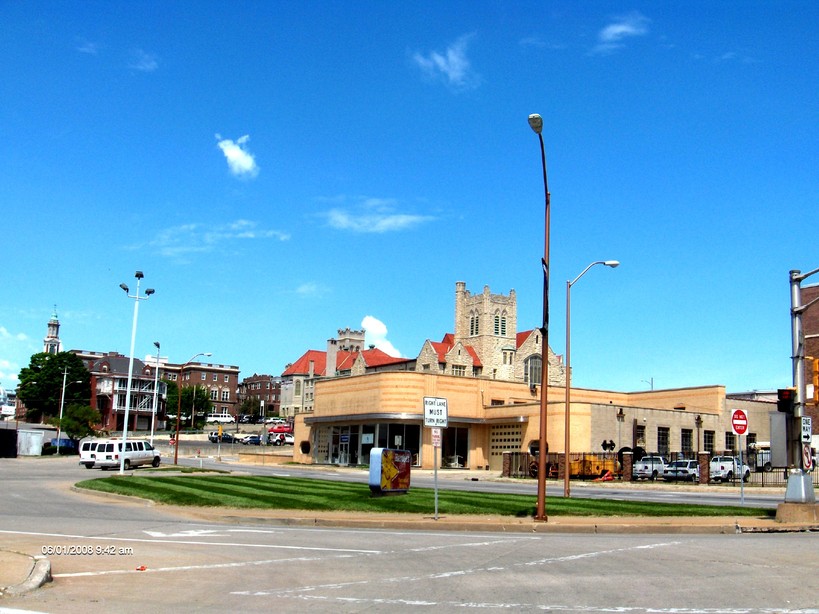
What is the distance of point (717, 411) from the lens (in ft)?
219

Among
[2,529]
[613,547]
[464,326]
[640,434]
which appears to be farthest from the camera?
[464,326]

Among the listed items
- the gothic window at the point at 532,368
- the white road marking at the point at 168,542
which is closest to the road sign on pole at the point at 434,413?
the white road marking at the point at 168,542

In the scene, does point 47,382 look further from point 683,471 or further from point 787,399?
point 787,399

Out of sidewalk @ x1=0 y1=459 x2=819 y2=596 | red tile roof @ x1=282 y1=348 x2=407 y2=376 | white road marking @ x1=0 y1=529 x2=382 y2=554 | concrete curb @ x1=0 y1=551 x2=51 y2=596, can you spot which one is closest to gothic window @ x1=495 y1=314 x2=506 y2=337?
red tile roof @ x1=282 y1=348 x2=407 y2=376

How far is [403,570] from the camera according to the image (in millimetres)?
11648

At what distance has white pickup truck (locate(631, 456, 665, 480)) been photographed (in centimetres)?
4766

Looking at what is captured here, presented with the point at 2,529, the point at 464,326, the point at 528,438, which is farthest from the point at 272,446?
the point at 2,529

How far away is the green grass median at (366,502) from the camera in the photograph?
824 inches

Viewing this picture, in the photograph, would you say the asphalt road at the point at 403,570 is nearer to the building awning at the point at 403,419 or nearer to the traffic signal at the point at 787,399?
the traffic signal at the point at 787,399

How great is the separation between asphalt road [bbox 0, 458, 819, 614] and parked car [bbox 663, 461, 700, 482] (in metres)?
30.0

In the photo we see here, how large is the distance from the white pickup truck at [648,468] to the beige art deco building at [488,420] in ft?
23.2

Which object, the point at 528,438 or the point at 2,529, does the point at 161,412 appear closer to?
the point at 528,438

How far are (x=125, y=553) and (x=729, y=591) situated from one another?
29.5 feet

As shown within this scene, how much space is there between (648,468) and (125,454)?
1147 inches
